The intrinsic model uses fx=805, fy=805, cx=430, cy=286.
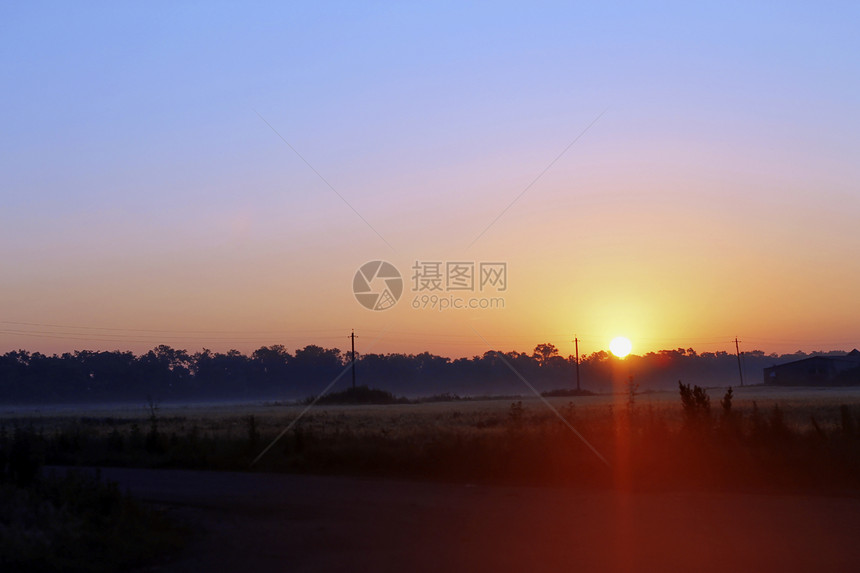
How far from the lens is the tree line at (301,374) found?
446 feet

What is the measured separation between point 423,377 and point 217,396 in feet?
153

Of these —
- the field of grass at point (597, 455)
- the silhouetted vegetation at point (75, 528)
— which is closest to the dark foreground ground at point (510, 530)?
the silhouetted vegetation at point (75, 528)

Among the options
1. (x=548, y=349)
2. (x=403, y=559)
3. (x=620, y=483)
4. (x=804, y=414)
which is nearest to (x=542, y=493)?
(x=620, y=483)

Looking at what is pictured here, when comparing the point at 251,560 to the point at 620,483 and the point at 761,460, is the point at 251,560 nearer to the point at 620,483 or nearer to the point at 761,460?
the point at 620,483

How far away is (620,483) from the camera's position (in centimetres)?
1619

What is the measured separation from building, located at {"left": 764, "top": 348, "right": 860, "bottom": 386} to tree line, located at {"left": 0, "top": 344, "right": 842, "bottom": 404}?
137ft

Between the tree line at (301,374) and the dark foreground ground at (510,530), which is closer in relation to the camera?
the dark foreground ground at (510,530)

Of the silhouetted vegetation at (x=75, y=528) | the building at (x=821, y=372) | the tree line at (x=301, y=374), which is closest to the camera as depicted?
the silhouetted vegetation at (x=75, y=528)

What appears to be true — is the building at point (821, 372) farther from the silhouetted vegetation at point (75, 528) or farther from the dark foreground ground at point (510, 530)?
the silhouetted vegetation at point (75, 528)

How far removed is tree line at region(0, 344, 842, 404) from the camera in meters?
136

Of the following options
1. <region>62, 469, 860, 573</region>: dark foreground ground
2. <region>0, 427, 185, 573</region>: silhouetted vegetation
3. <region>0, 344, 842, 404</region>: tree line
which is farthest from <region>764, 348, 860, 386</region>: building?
<region>0, 427, 185, 573</region>: silhouetted vegetation

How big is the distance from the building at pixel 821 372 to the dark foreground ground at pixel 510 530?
94.2 m

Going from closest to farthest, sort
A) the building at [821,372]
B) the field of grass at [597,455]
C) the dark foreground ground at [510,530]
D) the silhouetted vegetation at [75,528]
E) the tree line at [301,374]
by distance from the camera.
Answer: the dark foreground ground at [510,530] < the silhouetted vegetation at [75,528] < the field of grass at [597,455] < the building at [821,372] < the tree line at [301,374]

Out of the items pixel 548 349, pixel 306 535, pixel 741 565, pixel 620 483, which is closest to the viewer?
pixel 741 565
